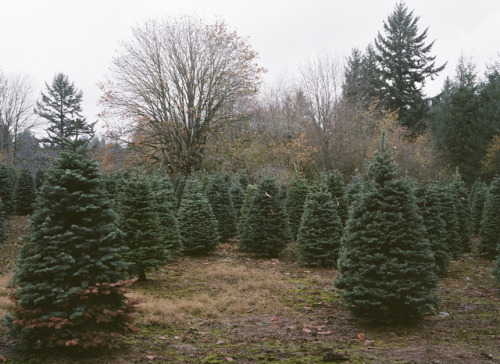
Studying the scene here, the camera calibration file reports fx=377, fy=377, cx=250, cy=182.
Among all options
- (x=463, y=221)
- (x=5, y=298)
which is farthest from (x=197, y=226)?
(x=463, y=221)

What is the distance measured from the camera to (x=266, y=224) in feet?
41.8

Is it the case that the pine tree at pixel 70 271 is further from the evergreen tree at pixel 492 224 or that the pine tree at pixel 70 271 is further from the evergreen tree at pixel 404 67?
the evergreen tree at pixel 404 67

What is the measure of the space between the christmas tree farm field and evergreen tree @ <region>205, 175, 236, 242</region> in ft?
16.3

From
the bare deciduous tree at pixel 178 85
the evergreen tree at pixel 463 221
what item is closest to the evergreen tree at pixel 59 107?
the bare deciduous tree at pixel 178 85

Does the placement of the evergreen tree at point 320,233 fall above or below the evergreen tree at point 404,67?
below

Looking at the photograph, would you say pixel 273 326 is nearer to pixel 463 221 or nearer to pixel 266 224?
pixel 266 224

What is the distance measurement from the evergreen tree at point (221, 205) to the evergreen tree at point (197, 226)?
2304 millimetres

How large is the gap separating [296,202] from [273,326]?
969 cm

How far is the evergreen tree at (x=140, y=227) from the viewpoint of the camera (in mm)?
8727

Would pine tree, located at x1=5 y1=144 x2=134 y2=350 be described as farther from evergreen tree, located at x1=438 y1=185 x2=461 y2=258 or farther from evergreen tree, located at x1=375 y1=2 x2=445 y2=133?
evergreen tree, located at x1=375 y1=2 x2=445 y2=133

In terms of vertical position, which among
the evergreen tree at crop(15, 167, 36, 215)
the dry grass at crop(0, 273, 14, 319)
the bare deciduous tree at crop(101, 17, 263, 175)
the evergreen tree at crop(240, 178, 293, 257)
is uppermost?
the bare deciduous tree at crop(101, 17, 263, 175)

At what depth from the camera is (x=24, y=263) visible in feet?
14.6

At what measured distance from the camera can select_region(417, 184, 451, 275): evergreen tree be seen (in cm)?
1060

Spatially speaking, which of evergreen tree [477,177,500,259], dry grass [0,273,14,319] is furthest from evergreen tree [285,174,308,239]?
dry grass [0,273,14,319]
